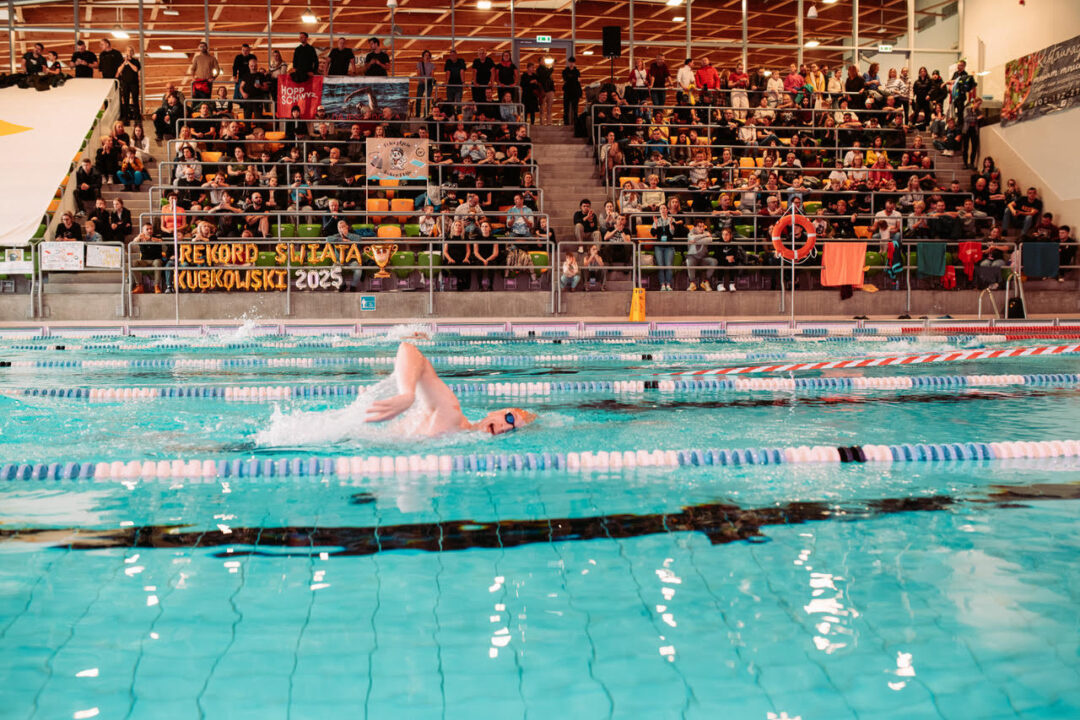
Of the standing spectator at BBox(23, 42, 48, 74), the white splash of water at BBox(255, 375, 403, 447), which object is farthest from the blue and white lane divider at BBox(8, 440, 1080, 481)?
the standing spectator at BBox(23, 42, 48, 74)

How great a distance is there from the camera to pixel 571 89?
1822cm

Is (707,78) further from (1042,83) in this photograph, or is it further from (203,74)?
(203,74)

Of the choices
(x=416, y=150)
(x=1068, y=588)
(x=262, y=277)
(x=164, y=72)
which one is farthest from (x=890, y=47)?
(x=1068, y=588)

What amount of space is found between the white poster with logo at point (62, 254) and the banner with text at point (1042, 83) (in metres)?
16.1

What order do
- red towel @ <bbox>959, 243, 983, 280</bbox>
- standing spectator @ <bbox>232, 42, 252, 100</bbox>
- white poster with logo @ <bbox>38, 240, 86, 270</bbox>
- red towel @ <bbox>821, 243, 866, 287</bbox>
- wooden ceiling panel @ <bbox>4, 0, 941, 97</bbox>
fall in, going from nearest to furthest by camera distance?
white poster with logo @ <bbox>38, 240, 86, 270</bbox>
red towel @ <bbox>821, 243, 866, 287</bbox>
red towel @ <bbox>959, 243, 983, 280</bbox>
standing spectator @ <bbox>232, 42, 252, 100</bbox>
wooden ceiling panel @ <bbox>4, 0, 941, 97</bbox>

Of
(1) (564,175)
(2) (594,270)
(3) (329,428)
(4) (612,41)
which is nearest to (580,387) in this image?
(3) (329,428)

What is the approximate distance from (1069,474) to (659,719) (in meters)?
3.09

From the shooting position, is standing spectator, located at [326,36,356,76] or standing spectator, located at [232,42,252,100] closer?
standing spectator, located at [232,42,252,100]

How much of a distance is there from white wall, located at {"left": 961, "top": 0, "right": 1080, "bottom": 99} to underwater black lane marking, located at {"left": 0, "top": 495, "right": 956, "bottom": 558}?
56.3 ft

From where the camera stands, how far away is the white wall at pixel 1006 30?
1797 centimetres

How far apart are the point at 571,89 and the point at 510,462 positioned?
14879 millimetres

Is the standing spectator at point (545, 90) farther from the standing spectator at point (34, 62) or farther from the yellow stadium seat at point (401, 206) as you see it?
the standing spectator at point (34, 62)

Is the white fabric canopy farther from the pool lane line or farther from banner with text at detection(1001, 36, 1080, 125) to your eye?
banner with text at detection(1001, 36, 1080, 125)

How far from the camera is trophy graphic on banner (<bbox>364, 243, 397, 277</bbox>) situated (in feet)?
46.7
